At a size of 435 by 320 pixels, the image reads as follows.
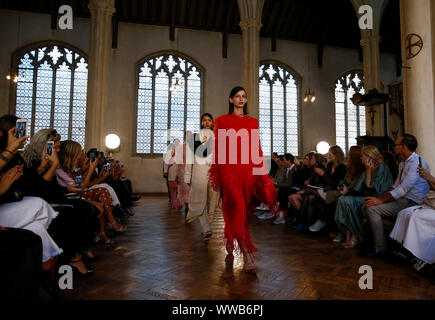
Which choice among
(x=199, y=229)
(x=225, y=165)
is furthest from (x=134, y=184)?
(x=225, y=165)

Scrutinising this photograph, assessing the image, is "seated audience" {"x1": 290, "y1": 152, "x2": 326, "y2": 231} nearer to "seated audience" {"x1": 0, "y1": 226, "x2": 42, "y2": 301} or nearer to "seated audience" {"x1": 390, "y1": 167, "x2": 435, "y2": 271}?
"seated audience" {"x1": 390, "y1": 167, "x2": 435, "y2": 271}

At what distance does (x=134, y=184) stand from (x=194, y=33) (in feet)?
23.3

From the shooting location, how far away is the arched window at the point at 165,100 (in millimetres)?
12062

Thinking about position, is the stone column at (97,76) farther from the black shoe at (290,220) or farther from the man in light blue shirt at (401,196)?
the man in light blue shirt at (401,196)

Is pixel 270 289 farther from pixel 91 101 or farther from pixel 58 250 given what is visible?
pixel 91 101

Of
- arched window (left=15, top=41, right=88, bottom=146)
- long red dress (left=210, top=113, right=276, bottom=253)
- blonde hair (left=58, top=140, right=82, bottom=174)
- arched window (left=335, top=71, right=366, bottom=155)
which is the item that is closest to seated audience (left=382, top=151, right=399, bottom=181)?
long red dress (left=210, top=113, right=276, bottom=253)

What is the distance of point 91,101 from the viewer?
7852 mm

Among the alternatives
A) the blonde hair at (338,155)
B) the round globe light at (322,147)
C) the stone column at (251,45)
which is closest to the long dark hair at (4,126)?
the blonde hair at (338,155)

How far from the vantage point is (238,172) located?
2.56 metres

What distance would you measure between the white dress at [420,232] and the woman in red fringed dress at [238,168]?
1.23 meters

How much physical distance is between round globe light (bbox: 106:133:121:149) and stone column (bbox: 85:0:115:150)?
3304 mm

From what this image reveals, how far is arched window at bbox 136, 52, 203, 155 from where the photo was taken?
39.6ft

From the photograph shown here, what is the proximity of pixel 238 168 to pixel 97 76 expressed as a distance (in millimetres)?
6841

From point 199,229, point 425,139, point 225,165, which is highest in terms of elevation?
point 425,139
